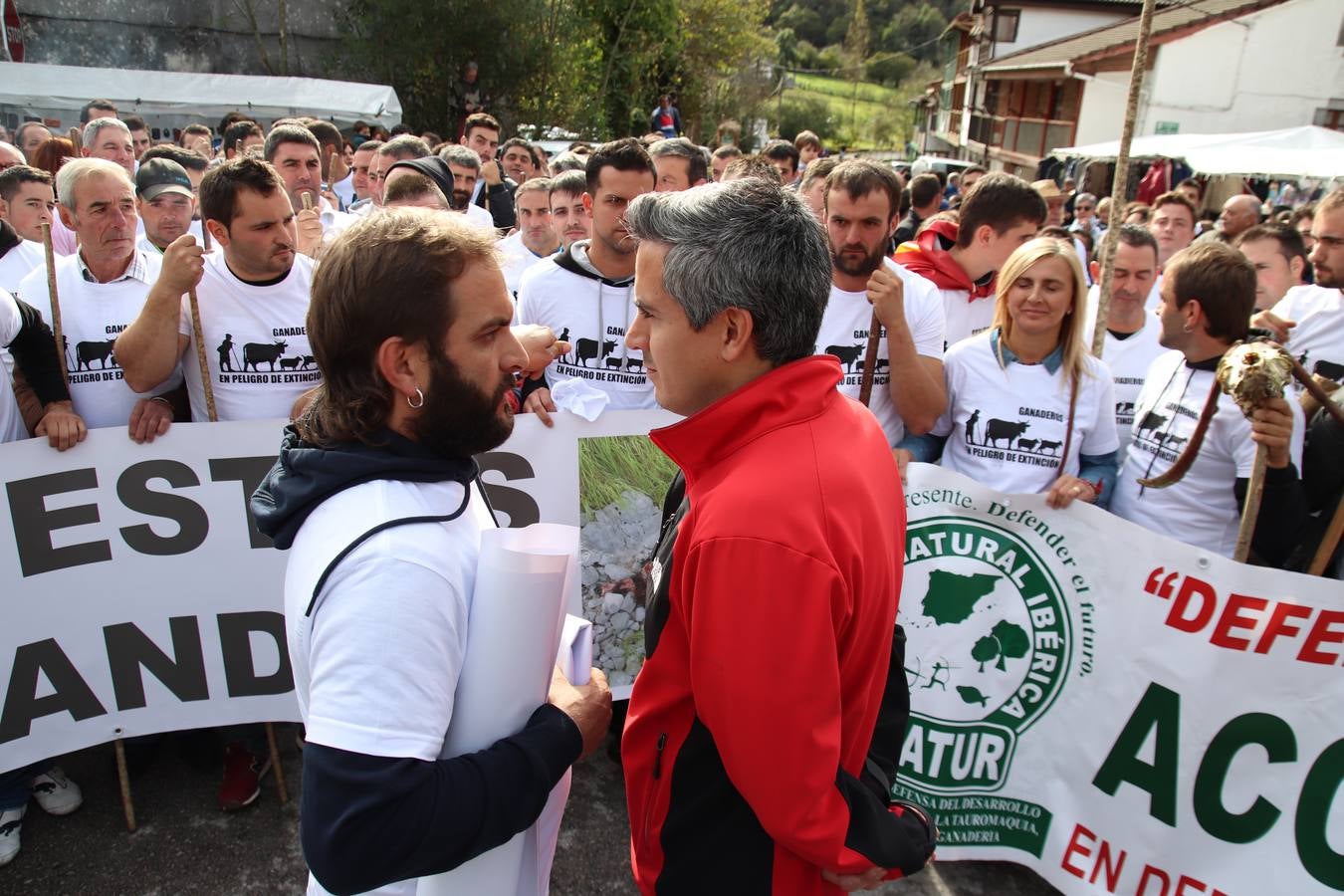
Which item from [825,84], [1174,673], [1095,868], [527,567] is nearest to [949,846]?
[1095,868]

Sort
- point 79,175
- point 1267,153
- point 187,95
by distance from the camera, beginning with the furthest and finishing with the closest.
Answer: point 187,95 < point 1267,153 < point 79,175

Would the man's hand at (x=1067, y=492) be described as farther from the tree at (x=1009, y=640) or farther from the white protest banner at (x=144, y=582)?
the white protest banner at (x=144, y=582)

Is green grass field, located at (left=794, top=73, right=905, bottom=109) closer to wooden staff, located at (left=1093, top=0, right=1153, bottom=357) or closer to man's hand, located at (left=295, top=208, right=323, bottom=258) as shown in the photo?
wooden staff, located at (left=1093, top=0, right=1153, bottom=357)

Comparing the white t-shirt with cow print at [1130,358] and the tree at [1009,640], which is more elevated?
the white t-shirt with cow print at [1130,358]

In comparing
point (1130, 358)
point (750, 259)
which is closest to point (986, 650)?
point (1130, 358)

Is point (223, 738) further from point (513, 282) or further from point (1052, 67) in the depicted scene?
point (1052, 67)

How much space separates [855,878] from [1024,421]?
206 centimetres

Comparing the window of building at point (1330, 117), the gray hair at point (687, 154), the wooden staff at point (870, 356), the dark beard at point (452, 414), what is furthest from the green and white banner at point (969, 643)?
the window of building at point (1330, 117)

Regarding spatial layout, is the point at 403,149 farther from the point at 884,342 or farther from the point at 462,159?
the point at 884,342

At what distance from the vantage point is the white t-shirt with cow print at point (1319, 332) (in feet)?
13.4

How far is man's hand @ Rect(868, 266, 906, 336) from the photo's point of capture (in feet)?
10.4

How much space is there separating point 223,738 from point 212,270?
1.83 metres

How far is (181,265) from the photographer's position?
296 centimetres

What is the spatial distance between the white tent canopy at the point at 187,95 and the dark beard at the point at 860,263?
54.4 feet
